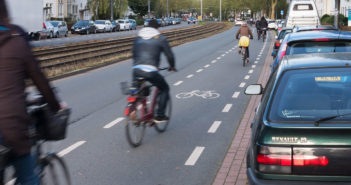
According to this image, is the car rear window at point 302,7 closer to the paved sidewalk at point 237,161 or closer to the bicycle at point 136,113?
the paved sidewalk at point 237,161

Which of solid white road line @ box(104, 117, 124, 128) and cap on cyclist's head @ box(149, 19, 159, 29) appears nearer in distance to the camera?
cap on cyclist's head @ box(149, 19, 159, 29)

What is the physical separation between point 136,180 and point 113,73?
13189 millimetres

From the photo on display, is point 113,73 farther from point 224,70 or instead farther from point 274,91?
point 274,91

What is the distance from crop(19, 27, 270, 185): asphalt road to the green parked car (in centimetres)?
223

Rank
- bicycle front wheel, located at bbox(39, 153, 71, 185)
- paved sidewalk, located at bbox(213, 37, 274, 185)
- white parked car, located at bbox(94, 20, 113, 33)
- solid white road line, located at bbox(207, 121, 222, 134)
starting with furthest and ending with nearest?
1. white parked car, located at bbox(94, 20, 113, 33)
2. solid white road line, located at bbox(207, 121, 222, 134)
3. paved sidewalk, located at bbox(213, 37, 274, 185)
4. bicycle front wheel, located at bbox(39, 153, 71, 185)

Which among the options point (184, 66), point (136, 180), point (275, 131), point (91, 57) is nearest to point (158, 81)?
point (136, 180)

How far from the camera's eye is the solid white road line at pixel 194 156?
7082 millimetres

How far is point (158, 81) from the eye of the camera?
8367 mm

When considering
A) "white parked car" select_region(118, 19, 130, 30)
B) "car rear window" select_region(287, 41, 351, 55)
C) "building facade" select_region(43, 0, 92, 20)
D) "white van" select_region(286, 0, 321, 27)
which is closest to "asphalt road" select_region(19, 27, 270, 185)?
"car rear window" select_region(287, 41, 351, 55)

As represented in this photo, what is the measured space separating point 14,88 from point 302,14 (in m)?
26.0

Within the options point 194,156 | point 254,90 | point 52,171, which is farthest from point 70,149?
point 52,171

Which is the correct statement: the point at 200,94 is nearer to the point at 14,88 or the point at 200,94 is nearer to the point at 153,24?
the point at 153,24

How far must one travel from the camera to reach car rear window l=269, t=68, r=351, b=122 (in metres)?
4.21

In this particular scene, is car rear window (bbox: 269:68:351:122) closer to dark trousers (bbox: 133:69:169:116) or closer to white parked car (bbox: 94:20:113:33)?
Result: dark trousers (bbox: 133:69:169:116)
